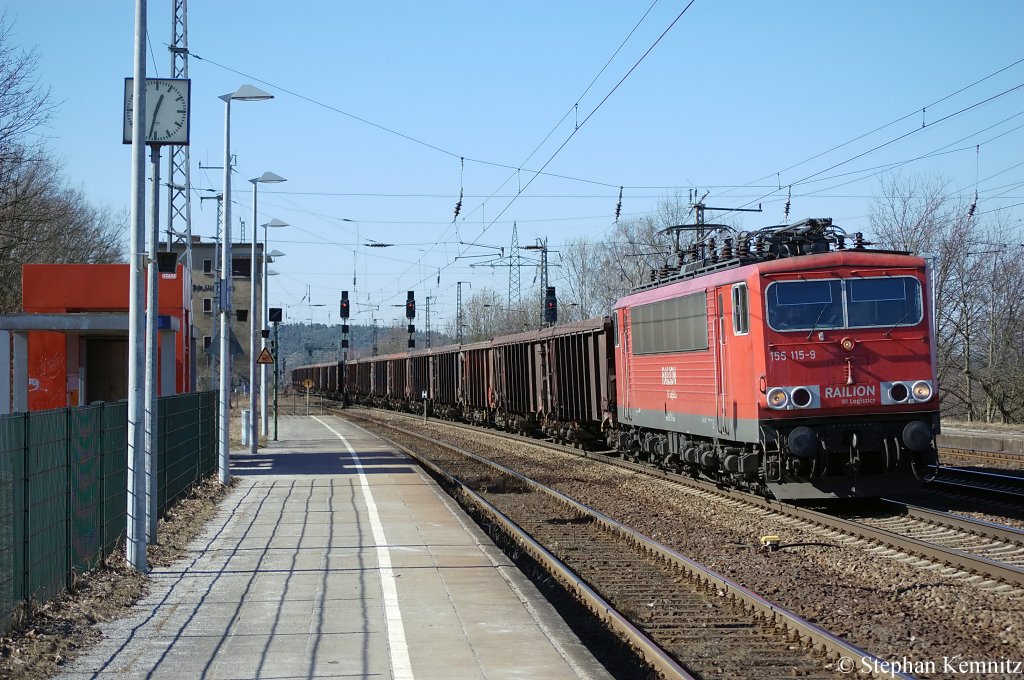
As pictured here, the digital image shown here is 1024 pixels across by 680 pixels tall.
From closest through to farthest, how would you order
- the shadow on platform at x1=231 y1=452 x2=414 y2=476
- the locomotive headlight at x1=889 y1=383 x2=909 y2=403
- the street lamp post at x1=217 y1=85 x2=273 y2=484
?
the locomotive headlight at x1=889 y1=383 x2=909 y2=403, the street lamp post at x1=217 y1=85 x2=273 y2=484, the shadow on platform at x1=231 y1=452 x2=414 y2=476

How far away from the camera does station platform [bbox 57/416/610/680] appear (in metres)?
7.14

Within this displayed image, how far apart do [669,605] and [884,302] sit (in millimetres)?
6445

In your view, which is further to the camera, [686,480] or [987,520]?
[686,480]

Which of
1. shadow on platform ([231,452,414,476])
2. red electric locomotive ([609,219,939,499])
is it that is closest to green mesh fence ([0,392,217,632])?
red electric locomotive ([609,219,939,499])

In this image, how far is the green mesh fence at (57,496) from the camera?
784 centimetres

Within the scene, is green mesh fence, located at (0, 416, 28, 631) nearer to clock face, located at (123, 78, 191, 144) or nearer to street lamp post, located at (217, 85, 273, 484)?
clock face, located at (123, 78, 191, 144)

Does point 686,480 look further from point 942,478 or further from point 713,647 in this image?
point 713,647

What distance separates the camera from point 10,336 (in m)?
19.6

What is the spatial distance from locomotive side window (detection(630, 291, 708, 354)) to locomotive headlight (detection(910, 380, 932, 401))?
3.01 m

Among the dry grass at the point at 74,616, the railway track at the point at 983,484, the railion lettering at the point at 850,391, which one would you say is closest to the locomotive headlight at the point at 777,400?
the railion lettering at the point at 850,391

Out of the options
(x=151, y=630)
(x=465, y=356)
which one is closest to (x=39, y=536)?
(x=151, y=630)

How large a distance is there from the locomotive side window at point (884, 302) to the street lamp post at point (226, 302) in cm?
1098

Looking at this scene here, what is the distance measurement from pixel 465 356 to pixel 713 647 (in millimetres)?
33389

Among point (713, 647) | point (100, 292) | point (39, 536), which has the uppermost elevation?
point (100, 292)
